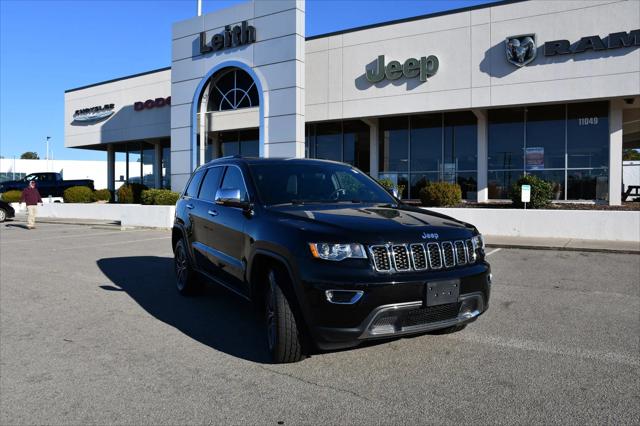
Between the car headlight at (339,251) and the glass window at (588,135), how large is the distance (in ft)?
60.8

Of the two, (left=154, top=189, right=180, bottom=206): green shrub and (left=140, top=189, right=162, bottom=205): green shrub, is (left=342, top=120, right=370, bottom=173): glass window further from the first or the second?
(left=140, top=189, right=162, bottom=205): green shrub

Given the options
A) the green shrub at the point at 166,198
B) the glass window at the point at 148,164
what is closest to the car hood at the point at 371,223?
the green shrub at the point at 166,198

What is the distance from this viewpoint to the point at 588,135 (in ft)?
63.7

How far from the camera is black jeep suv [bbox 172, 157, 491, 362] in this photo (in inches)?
144

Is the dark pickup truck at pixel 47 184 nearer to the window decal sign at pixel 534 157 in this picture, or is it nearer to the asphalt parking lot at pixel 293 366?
the window decal sign at pixel 534 157

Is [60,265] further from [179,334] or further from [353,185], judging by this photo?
[353,185]

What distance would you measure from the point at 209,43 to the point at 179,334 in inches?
712

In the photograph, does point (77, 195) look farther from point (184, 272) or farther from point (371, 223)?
point (371, 223)

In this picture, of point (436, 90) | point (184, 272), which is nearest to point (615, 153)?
point (436, 90)

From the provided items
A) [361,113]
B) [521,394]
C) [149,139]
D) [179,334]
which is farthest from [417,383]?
[149,139]

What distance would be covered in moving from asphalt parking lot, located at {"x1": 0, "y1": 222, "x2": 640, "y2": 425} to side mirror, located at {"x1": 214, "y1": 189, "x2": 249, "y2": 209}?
1329 millimetres

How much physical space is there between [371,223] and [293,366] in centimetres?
135

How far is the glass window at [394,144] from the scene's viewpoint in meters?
23.0

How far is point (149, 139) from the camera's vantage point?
104 feet
